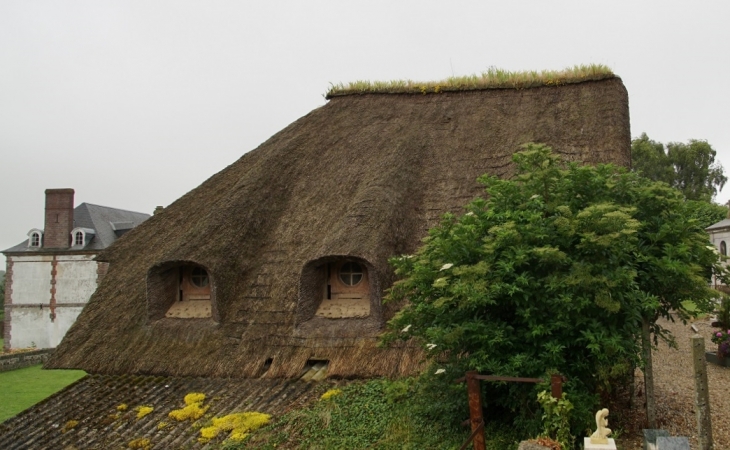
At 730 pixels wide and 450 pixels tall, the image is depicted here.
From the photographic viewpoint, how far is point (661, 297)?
7602mm

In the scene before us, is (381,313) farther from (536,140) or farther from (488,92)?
(488,92)

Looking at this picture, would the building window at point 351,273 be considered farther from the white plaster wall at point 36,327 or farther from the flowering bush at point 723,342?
the white plaster wall at point 36,327

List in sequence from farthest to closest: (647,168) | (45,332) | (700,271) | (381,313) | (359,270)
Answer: (647,168)
(45,332)
(359,270)
(381,313)
(700,271)

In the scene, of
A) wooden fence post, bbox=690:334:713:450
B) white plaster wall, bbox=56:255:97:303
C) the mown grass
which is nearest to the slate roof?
white plaster wall, bbox=56:255:97:303

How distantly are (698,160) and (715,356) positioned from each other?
3461 centimetres

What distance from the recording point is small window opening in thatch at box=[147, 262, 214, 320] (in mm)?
11422

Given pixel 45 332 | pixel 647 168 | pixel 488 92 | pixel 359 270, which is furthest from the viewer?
pixel 647 168

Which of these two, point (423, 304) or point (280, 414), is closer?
point (423, 304)

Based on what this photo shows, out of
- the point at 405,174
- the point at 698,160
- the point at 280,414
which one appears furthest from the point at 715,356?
the point at 698,160

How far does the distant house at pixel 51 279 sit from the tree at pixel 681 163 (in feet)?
124

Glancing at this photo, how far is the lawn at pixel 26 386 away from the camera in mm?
21953

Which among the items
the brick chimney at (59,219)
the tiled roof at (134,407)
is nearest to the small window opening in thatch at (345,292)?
the tiled roof at (134,407)

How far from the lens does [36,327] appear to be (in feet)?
114

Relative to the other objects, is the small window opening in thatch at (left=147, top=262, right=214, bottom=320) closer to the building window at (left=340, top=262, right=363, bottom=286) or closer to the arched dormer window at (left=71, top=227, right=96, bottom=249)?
the building window at (left=340, top=262, right=363, bottom=286)
